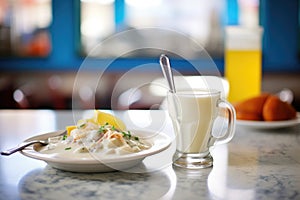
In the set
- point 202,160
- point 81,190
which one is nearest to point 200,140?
point 202,160

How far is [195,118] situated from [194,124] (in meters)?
0.01

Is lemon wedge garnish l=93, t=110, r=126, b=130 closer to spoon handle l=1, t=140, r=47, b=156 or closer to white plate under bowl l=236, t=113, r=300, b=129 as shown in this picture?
spoon handle l=1, t=140, r=47, b=156

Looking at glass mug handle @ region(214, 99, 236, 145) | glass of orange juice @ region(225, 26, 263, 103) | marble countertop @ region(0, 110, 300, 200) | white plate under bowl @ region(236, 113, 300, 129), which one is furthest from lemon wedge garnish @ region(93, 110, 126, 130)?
glass of orange juice @ region(225, 26, 263, 103)

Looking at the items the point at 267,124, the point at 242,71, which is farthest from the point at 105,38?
the point at 267,124

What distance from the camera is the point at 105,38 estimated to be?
15.6 feet

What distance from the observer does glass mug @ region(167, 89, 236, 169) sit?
39.9 inches

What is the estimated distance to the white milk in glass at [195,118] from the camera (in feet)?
3.33

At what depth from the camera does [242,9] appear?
15.4 ft

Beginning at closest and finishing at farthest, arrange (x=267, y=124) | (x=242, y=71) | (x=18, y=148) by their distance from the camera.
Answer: (x=18, y=148)
(x=267, y=124)
(x=242, y=71)

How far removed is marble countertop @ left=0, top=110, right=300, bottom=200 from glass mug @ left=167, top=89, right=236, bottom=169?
35 millimetres

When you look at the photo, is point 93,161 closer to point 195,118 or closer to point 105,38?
point 195,118

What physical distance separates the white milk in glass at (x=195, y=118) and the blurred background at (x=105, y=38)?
359cm

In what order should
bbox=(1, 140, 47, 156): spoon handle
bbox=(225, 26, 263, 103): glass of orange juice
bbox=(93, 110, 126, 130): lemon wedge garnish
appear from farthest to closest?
bbox=(225, 26, 263, 103): glass of orange juice, bbox=(93, 110, 126, 130): lemon wedge garnish, bbox=(1, 140, 47, 156): spoon handle

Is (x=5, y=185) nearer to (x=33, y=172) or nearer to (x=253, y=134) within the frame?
(x=33, y=172)
